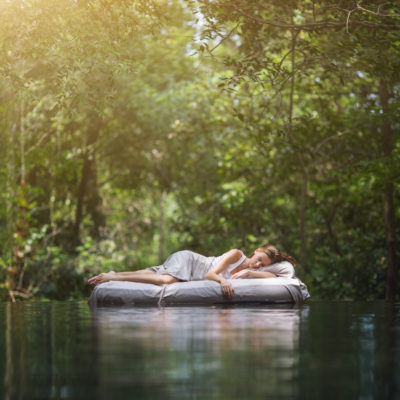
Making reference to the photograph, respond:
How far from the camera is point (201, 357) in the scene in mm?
3025

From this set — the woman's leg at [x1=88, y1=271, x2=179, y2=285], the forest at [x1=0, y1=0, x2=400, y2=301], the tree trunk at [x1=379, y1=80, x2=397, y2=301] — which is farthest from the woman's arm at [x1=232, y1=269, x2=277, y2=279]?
the tree trunk at [x1=379, y1=80, x2=397, y2=301]

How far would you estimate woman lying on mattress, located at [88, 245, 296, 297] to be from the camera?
270 inches

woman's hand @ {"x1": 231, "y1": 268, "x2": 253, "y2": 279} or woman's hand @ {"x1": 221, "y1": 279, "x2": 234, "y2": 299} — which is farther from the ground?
woman's hand @ {"x1": 231, "y1": 268, "x2": 253, "y2": 279}

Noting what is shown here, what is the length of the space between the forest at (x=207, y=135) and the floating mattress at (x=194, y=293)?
2143 millimetres

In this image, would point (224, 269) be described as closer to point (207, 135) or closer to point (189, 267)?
point (189, 267)

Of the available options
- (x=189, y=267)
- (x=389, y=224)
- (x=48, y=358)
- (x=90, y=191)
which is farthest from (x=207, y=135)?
(x=48, y=358)

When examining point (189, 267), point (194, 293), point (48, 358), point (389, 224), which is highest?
point (389, 224)

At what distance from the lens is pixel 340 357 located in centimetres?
306

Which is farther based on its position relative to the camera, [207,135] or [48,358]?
[207,135]

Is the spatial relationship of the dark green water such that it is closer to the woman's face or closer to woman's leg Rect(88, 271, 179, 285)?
woman's leg Rect(88, 271, 179, 285)

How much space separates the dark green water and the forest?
3347mm

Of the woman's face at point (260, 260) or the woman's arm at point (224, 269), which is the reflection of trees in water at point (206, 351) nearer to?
the woman's arm at point (224, 269)

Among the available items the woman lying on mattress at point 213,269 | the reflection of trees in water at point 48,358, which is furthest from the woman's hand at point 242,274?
the reflection of trees in water at point 48,358

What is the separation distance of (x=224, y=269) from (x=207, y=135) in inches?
258
